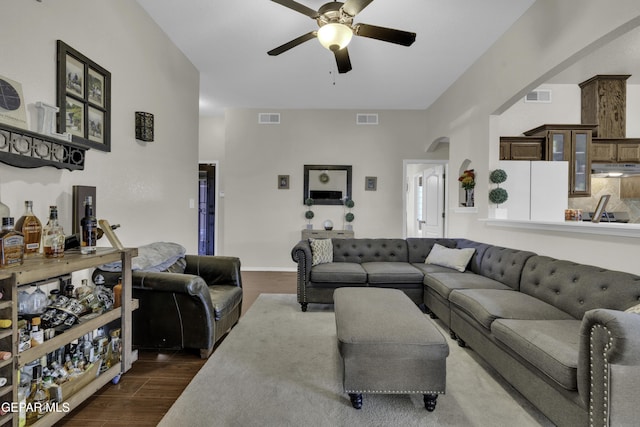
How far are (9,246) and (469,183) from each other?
4363mm

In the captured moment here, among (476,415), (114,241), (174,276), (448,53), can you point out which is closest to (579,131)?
(448,53)

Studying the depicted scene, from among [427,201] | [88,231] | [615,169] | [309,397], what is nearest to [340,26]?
[88,231]

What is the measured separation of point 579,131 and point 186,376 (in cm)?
575

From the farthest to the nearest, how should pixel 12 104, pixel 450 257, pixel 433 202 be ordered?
pixel 433 202 → pixel 450 257 → pixel 12 104

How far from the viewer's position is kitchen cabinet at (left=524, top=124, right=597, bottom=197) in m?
4.42

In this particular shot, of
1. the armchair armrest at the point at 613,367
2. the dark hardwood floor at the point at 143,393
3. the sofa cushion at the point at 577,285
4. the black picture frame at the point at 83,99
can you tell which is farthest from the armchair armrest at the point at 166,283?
the sofa cushion at the point at 577,285

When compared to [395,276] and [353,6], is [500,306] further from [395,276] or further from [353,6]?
[353,6]

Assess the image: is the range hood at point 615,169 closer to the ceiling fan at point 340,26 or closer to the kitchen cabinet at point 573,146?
the kitchen cabinet at point 573,146

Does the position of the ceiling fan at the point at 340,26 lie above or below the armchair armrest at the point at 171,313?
above

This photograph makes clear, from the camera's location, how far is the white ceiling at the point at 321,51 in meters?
3.04

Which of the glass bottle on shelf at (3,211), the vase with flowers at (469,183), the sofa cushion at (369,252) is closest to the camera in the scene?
the glass bottle on shelf at (3,211)

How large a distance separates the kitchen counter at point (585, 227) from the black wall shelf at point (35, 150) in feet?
12.4

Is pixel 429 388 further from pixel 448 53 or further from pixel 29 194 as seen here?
pixel 448 53

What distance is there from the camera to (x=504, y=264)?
3.07m
